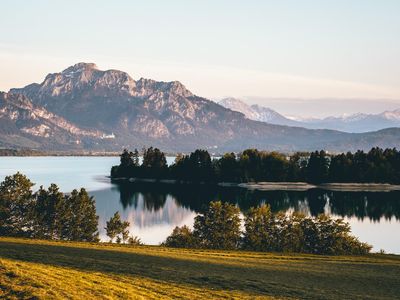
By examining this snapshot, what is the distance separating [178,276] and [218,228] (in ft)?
143

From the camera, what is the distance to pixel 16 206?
3529 inches

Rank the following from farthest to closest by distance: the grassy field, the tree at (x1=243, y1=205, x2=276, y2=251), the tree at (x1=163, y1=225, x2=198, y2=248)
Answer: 1. the tree at (x1=243, y1=205, x2=276, y2=251)
2. the tree at (x1=163, y1=225, x2=198, y2=248)
3. the grassy field

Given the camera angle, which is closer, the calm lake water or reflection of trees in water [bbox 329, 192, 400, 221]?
the calm lake water

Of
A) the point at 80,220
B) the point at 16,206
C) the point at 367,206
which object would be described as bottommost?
the point at 367,206

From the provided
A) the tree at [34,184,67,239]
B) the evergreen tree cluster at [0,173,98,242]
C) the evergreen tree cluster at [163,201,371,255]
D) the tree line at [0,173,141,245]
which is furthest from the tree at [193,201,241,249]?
the tree at [34,184,67,239]

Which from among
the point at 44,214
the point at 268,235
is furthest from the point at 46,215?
the point at 268,235

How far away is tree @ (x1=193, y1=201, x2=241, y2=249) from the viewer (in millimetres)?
87312

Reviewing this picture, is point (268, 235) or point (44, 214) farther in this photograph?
point (44, 214)

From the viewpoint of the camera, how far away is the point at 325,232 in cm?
8450

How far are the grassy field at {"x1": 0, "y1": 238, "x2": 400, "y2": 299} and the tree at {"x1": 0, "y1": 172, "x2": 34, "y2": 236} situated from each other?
3117 centimetres

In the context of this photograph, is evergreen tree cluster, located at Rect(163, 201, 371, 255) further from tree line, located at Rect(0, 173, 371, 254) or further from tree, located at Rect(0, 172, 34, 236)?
tree, located at Rect(0, 172, 34, 236)

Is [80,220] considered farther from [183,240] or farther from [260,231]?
[260,231]

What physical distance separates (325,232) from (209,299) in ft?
165

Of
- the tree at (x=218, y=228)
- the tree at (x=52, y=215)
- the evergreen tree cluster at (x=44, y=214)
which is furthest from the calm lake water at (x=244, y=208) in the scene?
the tree at (x=52, y=215)
